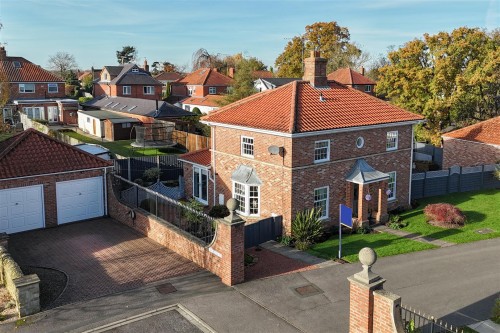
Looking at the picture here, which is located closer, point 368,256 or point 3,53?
point 368,256

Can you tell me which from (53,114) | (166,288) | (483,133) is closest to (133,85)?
(53,114)

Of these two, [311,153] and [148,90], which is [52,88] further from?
[311,153]

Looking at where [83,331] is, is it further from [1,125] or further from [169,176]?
[1,125]

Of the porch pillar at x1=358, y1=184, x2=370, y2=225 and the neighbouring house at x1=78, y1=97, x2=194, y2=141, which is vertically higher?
the neighbouring house at x1=78, y1=97, x2=194, y2=141

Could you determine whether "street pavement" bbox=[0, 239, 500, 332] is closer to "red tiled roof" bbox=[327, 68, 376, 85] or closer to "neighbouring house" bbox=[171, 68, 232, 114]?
"red tiled roof" bbox=[327, 68, 376, 85]

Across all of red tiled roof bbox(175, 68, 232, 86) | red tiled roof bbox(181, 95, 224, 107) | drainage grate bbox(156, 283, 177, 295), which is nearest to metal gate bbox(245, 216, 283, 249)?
drainage grate bbox(156, 283, 177, 295)

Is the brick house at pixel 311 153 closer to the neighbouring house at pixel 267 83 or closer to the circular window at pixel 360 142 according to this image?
the circular window at pixel 360 142

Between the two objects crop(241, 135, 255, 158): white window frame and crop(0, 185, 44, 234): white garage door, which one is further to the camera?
crop(241, 135, 255, 158): white window frame
